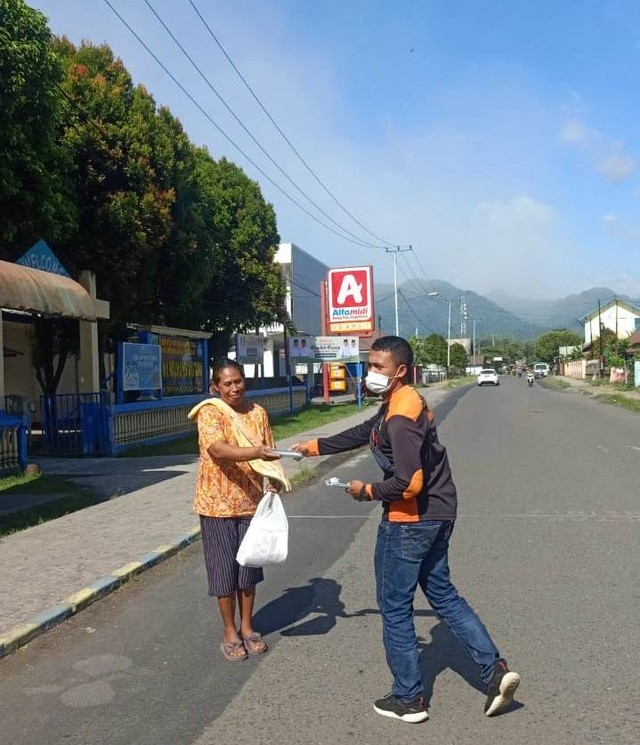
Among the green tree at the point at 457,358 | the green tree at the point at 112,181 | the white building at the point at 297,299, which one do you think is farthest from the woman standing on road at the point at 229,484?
the green tree at the point at 457,358

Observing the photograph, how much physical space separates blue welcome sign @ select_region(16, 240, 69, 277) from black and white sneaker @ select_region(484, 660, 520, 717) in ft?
33.1

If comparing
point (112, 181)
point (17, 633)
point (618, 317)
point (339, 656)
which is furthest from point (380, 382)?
point (618, 317)

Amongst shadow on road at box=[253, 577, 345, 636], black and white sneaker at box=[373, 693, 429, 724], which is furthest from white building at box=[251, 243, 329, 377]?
black and white sneaker at box=[373, 693, 429, 724]

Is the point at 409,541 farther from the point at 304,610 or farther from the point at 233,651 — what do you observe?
the point at 304,610

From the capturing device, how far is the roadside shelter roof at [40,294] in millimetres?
9188

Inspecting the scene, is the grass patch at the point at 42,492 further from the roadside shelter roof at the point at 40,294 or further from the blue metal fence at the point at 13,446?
the roadside shelter roof at the point at 40,294

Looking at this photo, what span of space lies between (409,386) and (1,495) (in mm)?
8391

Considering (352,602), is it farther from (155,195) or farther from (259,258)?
(259,258)

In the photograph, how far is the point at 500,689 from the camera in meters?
3.51

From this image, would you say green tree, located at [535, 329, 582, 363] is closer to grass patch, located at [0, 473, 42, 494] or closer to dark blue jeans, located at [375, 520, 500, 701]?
grass patch, located at [0, 473, 42, 494]

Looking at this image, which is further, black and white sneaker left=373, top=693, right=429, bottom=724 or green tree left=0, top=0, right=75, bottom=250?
green tree left=0, top=0, right=75, bottom=250


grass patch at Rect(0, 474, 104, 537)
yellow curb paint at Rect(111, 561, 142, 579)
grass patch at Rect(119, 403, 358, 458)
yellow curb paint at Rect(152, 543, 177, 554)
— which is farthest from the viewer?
grass patch at Rect(119, 403, 358, 458)

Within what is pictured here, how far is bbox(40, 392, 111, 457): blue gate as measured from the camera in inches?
602

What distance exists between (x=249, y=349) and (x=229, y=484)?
68.4ft
